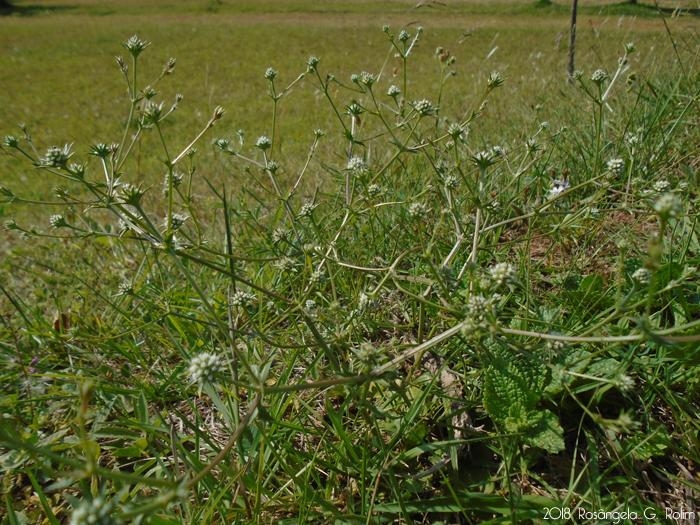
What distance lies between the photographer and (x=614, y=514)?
99 centimetres

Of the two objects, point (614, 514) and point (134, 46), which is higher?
point (134, 46)

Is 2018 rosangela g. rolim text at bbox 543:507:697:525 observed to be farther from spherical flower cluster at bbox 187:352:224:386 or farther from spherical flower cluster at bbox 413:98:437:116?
spherical flower cluster at bbox 413:98:437:116

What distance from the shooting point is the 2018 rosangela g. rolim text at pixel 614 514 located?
98 centimetres

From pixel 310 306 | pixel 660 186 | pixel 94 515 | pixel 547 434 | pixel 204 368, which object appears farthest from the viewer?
pixel 310 306

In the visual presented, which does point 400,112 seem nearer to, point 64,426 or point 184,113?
point 64,426

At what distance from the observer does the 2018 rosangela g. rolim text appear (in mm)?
977

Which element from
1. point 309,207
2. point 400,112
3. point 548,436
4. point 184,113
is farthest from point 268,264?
point 184,113

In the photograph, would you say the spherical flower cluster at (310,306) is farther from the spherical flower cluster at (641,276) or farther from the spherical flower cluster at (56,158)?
the spherical flower cluster at (641,276)

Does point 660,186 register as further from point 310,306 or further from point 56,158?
point 56,158

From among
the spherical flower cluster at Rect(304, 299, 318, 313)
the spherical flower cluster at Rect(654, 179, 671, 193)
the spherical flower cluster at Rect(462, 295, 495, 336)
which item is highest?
the spherical flower cluster at Rect(654, 179, 671, 193)

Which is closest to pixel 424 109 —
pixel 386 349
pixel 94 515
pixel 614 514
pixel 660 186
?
pixel 660 186

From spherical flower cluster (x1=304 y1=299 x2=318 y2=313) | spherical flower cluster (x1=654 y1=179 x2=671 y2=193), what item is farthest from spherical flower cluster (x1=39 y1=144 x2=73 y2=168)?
spherical flower cluster (x1=654 y1=179 x2=671 y2=193)

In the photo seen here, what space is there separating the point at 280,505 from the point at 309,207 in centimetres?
83

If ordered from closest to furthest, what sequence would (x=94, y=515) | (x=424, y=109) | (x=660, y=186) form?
1. (x=94, y=515)
2. (x=660, y=186)
3. (x=424, y=109)
